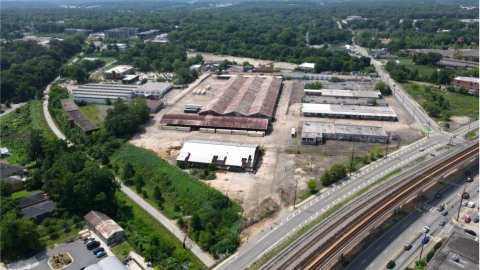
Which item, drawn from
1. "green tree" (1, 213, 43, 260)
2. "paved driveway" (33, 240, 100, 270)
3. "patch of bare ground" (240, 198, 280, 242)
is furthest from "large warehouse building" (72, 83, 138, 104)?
"patch of bare ground" (240, 198, 280, 242)

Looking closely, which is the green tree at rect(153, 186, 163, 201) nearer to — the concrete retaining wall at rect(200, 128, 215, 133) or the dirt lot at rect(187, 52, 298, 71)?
the concrete retaining wall at rect(200, 128, 215, 133)

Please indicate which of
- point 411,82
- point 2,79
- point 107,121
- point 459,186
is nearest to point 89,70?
point 2,79

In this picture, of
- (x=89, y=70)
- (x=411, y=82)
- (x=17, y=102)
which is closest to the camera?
(x=17, y=102)

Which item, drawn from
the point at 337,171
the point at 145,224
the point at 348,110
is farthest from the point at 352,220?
the point at 348,110

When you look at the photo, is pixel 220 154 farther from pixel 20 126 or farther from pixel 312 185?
pixel 20 126

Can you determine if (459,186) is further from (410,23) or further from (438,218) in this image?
(410,23)

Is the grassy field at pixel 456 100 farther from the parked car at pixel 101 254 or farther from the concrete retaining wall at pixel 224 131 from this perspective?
the parked car at pixel 101 254
